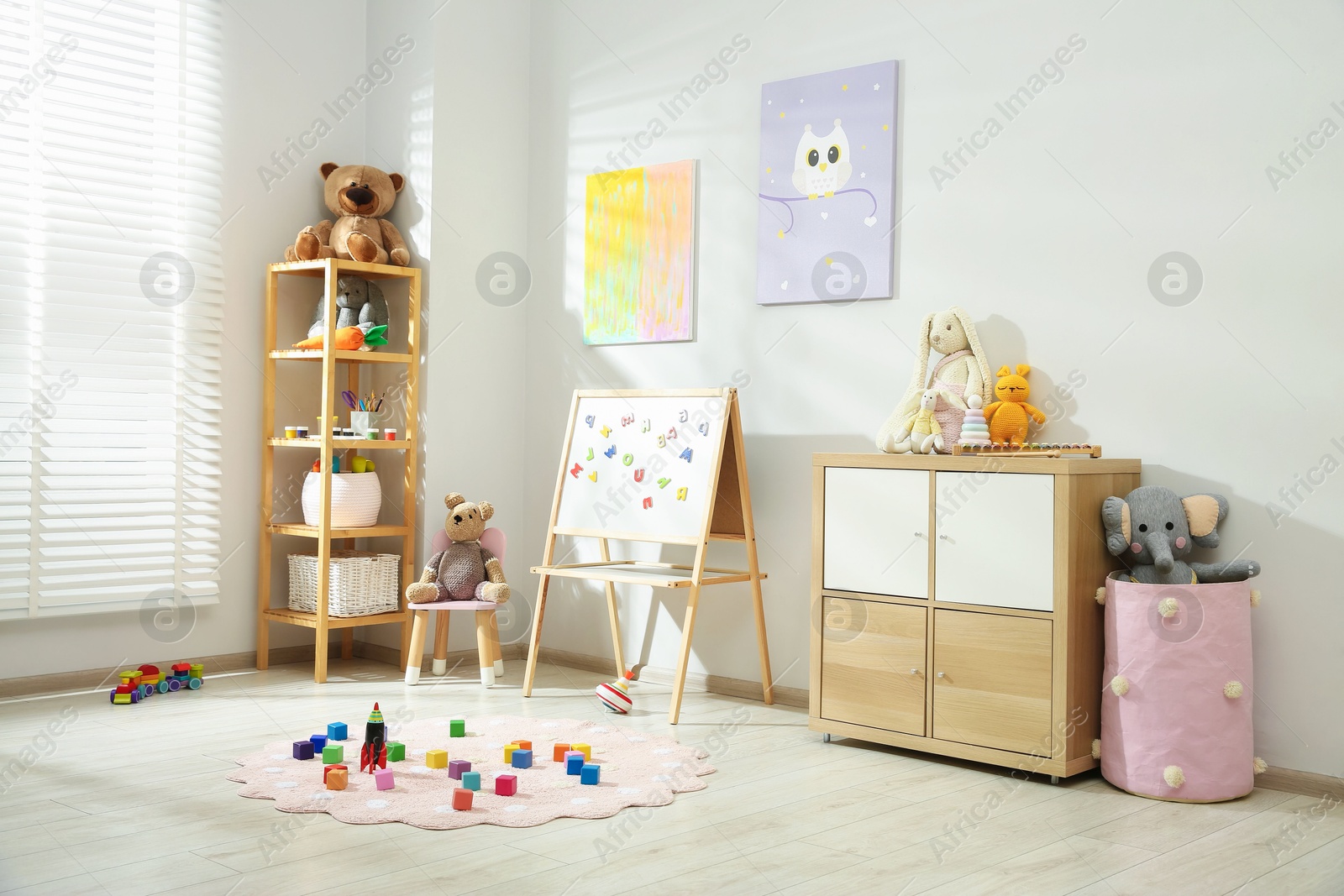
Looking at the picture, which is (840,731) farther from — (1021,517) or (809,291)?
(809,291)

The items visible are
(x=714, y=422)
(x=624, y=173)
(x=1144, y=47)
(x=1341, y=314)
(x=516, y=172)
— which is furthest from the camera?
(x=516, y=172)

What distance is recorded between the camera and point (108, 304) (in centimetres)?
377

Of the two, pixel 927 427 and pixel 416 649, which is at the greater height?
pixel 927 427

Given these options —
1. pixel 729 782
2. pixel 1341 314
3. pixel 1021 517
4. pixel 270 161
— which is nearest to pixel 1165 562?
pixel 1021 517

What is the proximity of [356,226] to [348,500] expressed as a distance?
0.98 meters

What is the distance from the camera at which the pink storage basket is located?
8.55 ft

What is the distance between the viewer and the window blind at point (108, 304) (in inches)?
141

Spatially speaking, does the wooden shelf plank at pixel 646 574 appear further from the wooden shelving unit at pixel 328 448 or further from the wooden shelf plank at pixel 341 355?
the wooden shelf plank at pixel 341 355

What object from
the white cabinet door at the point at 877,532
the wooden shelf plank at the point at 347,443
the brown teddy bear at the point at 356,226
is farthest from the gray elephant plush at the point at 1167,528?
the brown teddy bear at the point at 356,226

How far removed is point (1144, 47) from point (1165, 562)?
1325 millimetres

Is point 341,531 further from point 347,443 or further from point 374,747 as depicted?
point 374,747

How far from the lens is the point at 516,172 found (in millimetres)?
4469

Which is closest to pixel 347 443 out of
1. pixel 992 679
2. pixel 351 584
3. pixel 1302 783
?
pixel 351 584

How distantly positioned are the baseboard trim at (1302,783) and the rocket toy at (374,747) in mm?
2071
